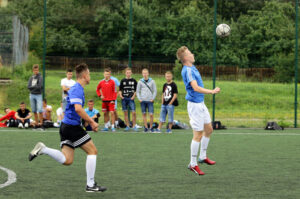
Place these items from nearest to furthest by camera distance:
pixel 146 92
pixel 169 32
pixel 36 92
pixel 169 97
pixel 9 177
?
pixel 9 177
pixel 169 97
pixel 36 92
pixel 146 92
pixel 169 32

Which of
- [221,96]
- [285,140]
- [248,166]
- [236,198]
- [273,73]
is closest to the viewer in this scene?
[236,198]

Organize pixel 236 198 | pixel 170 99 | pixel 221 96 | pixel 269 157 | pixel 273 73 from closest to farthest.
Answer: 1. pixel 236 198
2. pixel 269 157
3. pixel 170 99
4. pixel 273 73
5. pixel 221 96

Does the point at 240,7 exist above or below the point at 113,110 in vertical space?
above

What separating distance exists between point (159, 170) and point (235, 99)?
10687 millimetres

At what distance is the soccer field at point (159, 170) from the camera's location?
253 inches

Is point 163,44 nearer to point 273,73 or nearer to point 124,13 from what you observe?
point 124,13

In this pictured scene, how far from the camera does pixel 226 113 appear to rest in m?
18.3

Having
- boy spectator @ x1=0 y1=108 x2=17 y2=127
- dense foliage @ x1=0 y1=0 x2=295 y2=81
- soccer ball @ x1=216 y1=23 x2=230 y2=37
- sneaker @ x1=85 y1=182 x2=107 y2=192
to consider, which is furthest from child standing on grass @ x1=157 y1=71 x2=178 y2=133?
sneaker @ x1=85 y1=182 x2=107 y2=192

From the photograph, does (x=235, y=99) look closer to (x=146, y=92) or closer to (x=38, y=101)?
(x=146, y=92)

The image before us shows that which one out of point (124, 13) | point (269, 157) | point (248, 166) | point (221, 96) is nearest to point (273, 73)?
point (221, 96)

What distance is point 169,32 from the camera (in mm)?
17469

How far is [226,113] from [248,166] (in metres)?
9.85

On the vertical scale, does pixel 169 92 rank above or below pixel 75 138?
above

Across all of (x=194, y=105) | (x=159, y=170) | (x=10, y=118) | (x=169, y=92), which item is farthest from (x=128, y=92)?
(x=194, y=105)
